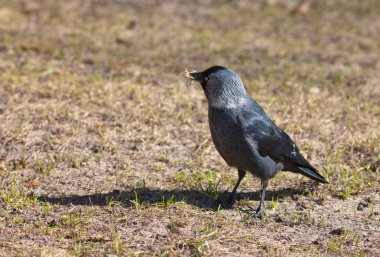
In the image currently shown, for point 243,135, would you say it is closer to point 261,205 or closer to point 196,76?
point 261,205

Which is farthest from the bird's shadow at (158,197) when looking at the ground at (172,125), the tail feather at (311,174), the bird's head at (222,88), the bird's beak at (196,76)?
the bird's beak at (196,76)

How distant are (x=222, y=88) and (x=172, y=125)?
1.72m

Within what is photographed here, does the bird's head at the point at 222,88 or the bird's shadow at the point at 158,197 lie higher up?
the bird's head at the point at 222,88

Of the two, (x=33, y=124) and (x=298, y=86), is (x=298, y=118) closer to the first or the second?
(x=298, y=86)

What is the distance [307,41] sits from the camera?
407 inches

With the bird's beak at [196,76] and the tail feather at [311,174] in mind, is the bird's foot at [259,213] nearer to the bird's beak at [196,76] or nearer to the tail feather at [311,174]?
the tail feather at [311,174]

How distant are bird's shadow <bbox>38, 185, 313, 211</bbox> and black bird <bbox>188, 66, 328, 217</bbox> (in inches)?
7.1

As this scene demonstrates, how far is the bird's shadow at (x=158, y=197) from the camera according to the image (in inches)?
215

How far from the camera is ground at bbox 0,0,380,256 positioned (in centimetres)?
502

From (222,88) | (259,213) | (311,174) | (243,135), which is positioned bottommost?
(259,213)

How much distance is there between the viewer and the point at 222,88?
5555 millimetres

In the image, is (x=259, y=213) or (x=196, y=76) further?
(x=196, y=76)

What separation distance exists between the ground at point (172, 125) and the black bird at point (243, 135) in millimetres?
309

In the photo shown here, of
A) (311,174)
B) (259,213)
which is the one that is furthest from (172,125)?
(259,213)
